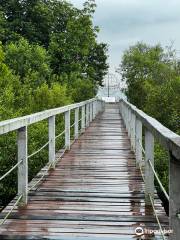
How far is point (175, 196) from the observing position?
10.3 ft

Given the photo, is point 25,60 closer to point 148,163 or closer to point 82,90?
point 82,90

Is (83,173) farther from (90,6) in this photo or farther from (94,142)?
(90,6)

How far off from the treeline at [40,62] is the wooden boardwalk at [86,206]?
218 inches

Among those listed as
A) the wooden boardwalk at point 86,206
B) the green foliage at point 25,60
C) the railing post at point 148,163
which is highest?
the green foliage at point 25,60

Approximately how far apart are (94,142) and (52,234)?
8.69 meters

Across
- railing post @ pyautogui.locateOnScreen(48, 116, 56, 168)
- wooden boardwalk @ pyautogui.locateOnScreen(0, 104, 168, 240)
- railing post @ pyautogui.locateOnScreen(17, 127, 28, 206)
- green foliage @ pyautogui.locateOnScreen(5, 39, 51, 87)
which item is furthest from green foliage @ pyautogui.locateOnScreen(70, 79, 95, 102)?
railing post @ pyautogui.locateOnScreen(17, 127, 28, 206)

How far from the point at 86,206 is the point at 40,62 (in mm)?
28157

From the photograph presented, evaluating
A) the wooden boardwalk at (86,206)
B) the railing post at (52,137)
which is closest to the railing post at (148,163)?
the wooden boardwalk at (86,206)

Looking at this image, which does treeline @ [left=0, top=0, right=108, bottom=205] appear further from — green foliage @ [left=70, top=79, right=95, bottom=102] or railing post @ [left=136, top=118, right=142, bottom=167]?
railing post @ [left=136, top=118, right=142, bottom=167]

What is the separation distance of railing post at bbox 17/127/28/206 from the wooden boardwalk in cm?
13

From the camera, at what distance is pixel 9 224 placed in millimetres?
5008

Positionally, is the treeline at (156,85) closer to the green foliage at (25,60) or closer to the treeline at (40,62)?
the treeline at (40,62)

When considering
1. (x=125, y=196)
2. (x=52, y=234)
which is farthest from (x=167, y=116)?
(x=52, y=234)

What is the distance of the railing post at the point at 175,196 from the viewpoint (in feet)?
10.2
